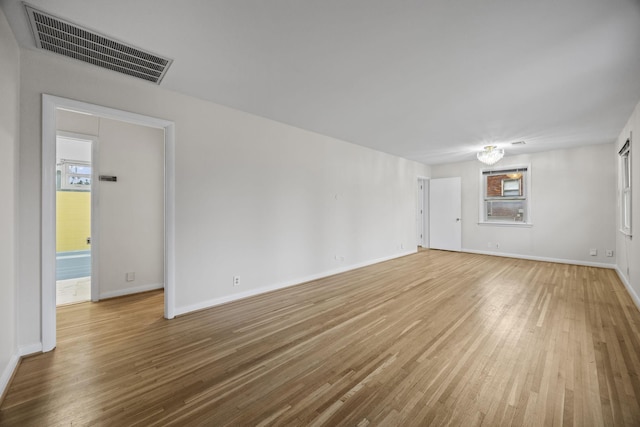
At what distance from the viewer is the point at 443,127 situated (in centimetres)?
432

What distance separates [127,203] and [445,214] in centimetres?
765

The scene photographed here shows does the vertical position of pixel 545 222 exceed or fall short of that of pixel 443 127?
it falls short

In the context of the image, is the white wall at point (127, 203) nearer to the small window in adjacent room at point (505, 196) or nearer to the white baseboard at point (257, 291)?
the white baseboard at point (257, 291)

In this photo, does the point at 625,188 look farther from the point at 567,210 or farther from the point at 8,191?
the point at 8,191

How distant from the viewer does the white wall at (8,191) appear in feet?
6.01

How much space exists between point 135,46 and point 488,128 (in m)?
4.82

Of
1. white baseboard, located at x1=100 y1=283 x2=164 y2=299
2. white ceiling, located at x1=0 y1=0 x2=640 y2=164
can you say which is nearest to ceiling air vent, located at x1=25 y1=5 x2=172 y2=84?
white ceiling, located at x1=0 y1=0 x2=640 y2=164

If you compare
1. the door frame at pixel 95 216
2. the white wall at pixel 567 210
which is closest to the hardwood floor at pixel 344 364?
the door frame at pixel 95 216

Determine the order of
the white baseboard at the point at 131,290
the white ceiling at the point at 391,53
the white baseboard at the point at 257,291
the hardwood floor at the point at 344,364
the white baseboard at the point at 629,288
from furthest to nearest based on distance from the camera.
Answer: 1. the white baseboard at the point at 131,290
2. the white baseboard at the point at 629,288
3. the white baseboard at the point at 257,291
4. the white ceiling at the point at 391,53
5. the hardwood floor at the point at 344,364

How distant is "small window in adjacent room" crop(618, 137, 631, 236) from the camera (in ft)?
12.9

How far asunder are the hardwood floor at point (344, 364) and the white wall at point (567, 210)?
2647 mm

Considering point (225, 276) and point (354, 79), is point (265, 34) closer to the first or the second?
point (354, 79)

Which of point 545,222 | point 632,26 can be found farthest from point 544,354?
point 545,222

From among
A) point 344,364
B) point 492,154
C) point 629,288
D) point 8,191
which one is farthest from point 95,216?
point 629,288
